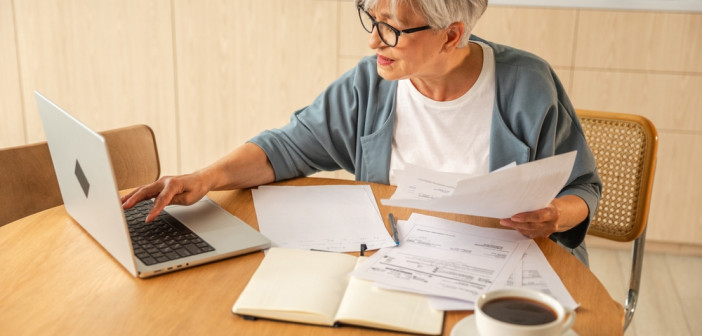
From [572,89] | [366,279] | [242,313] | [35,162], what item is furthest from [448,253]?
[572,89]

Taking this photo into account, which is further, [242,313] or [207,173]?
[207,173]

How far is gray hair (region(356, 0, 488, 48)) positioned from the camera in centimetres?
147

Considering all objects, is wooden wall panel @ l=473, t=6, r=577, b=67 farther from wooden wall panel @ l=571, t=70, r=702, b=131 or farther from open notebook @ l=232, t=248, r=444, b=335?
open notebook @ l=232, t=248, r=444, b=335

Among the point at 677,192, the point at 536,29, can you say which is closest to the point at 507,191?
the point at 536,29

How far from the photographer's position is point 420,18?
149 centimetres

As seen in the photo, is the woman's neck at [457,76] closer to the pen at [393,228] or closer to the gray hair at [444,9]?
the gray hair at [444,9]

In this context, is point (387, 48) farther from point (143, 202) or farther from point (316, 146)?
point (143, 202)

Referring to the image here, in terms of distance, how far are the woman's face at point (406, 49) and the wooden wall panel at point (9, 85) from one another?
7.71 ft

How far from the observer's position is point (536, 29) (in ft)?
9.56

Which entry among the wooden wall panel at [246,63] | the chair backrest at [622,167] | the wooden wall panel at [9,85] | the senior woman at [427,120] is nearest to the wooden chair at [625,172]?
the chair backrest at [622,167]

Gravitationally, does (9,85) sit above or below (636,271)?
above

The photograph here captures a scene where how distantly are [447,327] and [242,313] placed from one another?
0.29 meters

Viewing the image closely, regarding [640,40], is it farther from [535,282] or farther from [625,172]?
[535,282]

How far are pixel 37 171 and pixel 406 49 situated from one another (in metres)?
0.92
